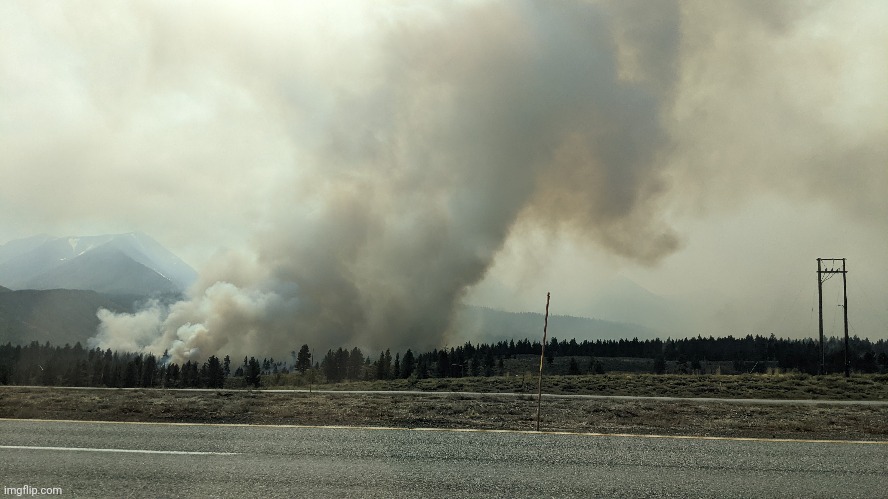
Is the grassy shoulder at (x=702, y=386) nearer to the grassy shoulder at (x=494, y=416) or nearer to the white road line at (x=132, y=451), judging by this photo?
the grassy shoulder at (x=494, y=416)

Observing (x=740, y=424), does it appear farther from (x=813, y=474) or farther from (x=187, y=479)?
(x=187, y=479)

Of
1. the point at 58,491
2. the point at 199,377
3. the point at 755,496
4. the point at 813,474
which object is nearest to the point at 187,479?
the point at 58,491

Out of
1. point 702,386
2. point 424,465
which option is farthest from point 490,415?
point 702,386

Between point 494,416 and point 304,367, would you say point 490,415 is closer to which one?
point 494,416

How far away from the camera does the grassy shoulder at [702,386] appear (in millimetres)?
41906

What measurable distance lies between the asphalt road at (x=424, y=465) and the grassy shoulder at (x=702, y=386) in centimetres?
3143

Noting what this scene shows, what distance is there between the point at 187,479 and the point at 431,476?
389cm

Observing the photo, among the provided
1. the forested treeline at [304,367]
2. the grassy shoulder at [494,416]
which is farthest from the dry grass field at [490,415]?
the forested treeline at [304,367]

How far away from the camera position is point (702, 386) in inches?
1779

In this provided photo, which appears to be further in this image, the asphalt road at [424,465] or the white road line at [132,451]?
the white road line at [132,451]

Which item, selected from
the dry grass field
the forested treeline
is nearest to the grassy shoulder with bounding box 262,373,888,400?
the dry grass field

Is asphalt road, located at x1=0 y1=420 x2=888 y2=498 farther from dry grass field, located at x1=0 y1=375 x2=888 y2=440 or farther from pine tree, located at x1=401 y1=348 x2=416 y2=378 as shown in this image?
pine tree, located at x1=401 y1=348 x2=416 y2=378

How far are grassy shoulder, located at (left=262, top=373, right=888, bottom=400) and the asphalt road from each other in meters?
31.4

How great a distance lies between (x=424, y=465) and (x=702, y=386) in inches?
1641
